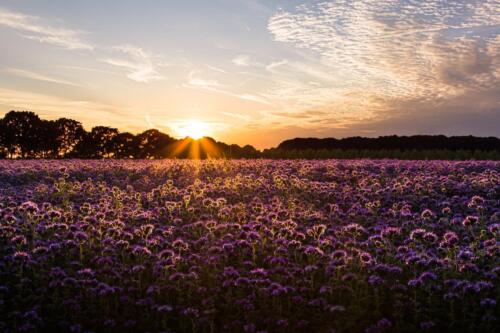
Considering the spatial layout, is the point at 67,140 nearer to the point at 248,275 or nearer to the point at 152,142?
the point at 152,142

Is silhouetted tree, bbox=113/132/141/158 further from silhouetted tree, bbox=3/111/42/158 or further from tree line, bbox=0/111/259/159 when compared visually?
silhouetted tree, bbox=3/111/42/158

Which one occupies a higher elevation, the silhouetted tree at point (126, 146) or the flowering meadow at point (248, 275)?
the silhouetted tree at point (126, 146)

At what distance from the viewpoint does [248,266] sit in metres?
9.12

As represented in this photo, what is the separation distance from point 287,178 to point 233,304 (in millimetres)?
11032

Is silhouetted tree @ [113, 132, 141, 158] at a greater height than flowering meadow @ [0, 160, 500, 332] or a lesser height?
greater

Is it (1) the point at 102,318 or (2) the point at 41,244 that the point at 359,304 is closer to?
(1) the point at 102,318

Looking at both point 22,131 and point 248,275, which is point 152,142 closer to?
point 22,131

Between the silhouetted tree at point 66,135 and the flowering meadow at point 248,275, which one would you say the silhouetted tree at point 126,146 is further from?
the flowering meadow at point 248,275

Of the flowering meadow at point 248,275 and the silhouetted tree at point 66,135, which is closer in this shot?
the flowering meadow at point 248,275

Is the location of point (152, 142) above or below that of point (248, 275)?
above

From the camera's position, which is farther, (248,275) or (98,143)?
(98,143)

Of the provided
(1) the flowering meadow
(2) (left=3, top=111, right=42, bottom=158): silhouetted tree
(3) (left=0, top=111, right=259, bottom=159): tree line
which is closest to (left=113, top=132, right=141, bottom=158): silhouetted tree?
(3) (left=0, top=111, right=259, bottom=159): tree line

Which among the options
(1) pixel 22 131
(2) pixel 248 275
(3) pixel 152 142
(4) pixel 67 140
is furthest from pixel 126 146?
(2) pixel 248 275

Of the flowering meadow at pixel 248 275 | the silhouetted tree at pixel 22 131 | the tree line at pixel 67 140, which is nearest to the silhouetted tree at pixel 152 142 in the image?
the tree line at pixel 67 140
